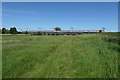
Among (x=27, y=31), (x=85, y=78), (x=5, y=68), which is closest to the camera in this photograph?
(x=85, y=78)

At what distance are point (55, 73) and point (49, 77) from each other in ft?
1.95

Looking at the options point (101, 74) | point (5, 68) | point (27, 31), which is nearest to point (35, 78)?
point (5, 68)

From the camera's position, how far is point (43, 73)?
623 cm

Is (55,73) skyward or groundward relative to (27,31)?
groundward

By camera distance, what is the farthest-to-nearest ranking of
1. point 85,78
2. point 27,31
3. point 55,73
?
point 27,31
point 55,73
point 85,78

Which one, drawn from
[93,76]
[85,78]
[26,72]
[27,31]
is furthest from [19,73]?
[27,31]

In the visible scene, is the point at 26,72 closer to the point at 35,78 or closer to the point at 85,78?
the point at 35,78

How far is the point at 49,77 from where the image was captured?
5.64m

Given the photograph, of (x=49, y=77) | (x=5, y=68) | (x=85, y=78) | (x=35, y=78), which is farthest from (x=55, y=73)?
(x=5, y=68)

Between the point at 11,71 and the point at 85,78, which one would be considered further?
the point at 11,71

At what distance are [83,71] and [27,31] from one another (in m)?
131

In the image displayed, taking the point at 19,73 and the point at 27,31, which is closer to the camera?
the point at 19,73

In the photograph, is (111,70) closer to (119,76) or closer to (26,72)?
(119,76)

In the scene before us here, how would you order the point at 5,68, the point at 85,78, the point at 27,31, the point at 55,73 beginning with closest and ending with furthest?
the point at 85,78 < the point at 55,73 < the point at 5,68 < the point at 27,31
